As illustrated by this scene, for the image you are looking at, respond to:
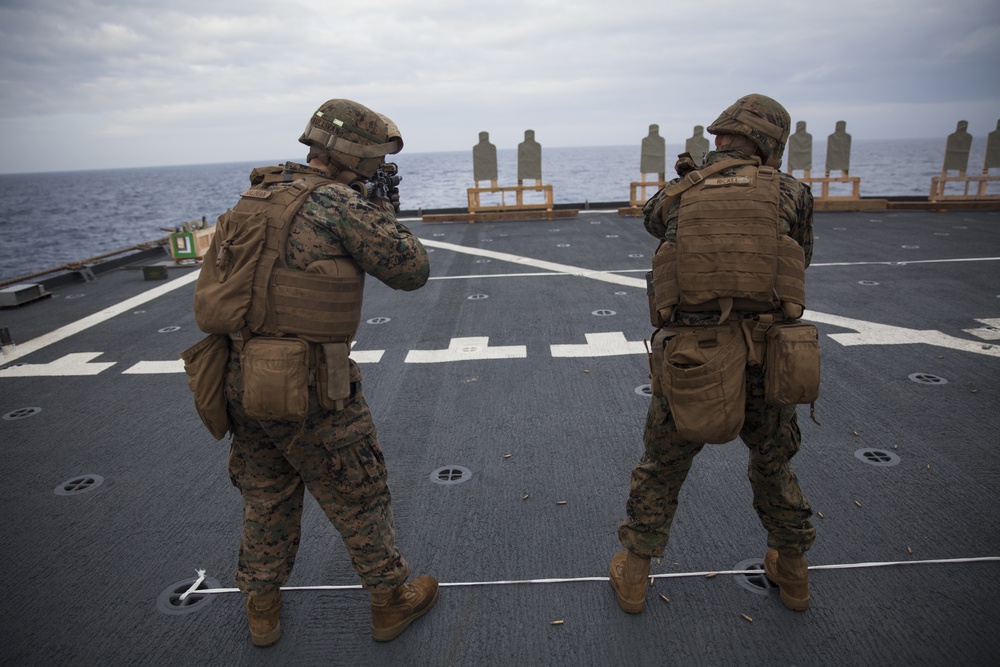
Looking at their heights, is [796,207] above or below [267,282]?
above

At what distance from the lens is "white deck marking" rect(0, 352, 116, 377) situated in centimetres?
476

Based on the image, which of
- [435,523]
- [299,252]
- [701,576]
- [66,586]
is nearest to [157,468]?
[66,586]

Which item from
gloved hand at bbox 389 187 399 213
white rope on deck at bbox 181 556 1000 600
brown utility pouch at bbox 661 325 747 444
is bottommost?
white rope on deck at bbox 181 556 1000 600

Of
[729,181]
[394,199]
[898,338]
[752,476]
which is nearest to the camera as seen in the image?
[729,181]

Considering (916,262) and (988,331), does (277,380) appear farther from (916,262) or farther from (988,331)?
(916,262)

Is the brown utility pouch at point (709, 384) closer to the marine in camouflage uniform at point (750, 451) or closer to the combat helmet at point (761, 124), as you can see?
the marine in camouflage uniform at point (750, 451)

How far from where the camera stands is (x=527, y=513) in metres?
2.76

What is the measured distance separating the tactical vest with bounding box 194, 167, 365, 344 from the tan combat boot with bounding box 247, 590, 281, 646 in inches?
37.1

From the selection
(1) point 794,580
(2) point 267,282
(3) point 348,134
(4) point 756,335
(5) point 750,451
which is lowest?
(1) point 794,580

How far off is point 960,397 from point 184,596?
4368 mm

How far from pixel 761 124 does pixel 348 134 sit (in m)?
1.38

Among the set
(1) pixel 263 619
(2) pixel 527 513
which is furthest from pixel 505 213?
(1) pixel 263 619

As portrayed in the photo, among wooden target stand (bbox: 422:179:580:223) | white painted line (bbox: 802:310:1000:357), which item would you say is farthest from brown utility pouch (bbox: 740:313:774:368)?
wooden target stand (bbox: 422:179:580:223)

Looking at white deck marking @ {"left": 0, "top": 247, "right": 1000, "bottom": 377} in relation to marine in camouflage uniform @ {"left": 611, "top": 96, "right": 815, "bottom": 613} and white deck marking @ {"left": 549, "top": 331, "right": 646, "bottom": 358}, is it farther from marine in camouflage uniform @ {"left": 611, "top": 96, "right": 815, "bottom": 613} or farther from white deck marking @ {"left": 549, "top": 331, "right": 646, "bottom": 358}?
marine in camouflage uniform @ {"left": 611, "top": 96, "right": 815, "bottom": 613}
